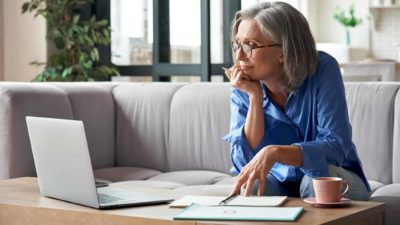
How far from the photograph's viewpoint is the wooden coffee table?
1.94m

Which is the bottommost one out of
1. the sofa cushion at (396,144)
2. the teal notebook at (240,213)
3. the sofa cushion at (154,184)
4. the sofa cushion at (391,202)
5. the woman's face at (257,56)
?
the sofa cushion at (154,184)

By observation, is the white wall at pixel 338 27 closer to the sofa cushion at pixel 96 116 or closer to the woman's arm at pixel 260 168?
the sofa cushion at pixel 96 116

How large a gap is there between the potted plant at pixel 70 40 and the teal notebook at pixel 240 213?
3687 mm

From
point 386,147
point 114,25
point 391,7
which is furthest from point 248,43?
point 391,7

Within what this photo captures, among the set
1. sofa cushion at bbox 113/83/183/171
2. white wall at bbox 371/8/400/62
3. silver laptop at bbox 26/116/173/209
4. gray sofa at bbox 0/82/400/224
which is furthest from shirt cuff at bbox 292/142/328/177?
white wall at bbox 371/8/400/62

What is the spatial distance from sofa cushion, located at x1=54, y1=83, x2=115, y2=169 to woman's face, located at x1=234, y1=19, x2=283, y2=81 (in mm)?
1643

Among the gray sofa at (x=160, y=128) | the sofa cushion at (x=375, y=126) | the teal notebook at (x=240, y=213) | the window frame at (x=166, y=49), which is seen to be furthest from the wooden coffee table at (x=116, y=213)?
the window frame at (x=166, y=49)

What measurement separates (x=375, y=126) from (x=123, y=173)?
4.10 ft

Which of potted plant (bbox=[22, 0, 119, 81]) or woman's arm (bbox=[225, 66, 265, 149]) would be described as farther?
potted plant (bbox=[22, 0, 119, 81])

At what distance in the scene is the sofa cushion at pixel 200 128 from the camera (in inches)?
154

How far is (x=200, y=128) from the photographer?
3.97 metres

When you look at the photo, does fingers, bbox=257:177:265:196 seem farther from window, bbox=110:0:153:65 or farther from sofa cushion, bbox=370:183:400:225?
window, bbox=110:0:153:65

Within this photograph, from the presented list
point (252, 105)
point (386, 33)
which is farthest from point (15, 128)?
point (386, 33)

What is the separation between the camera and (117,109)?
4.30 m
